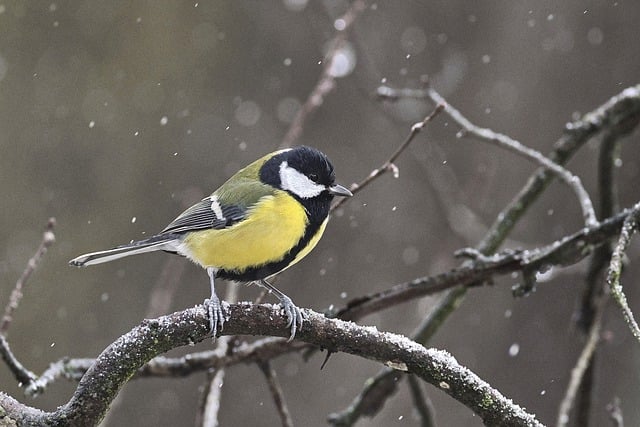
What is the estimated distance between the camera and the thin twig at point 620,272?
1.53 meters

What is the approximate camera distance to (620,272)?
5.97 feet

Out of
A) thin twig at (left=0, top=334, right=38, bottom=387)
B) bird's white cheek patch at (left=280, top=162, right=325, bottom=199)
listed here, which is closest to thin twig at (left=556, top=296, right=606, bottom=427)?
bird's white cheek patch at (left=280, top=162, right=325, bottom=199)

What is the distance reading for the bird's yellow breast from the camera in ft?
8.04

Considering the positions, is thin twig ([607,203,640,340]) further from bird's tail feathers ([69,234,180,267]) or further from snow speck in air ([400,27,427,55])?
snow speck in air ([400,27,427,55])

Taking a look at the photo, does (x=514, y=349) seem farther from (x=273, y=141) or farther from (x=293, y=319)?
(x=293, y=319)

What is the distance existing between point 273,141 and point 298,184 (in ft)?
6.90

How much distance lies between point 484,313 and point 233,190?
2.20m

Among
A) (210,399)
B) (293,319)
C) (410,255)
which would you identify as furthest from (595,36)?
(293,319)

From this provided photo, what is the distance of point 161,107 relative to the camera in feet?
15.9

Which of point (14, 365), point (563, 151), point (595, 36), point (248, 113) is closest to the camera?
point (14, 365)

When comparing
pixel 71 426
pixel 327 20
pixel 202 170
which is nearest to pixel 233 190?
pixel 71 426

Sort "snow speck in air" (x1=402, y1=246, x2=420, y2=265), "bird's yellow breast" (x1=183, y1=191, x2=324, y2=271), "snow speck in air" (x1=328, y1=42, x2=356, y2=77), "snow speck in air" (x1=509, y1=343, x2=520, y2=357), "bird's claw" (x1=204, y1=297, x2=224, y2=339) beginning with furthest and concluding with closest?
"snow speck in air" (x1=402, y1=246, x2=420, y2=265) < "snow speck in air" (x1=328, y1=42, x2=356, y2=77) < "snow speck in air" (x1=509, y1=343, x2=520, y2=357) < "bird's yellow breast" (x1=183, y1=191, x2=324, y2=271) < "bird's claw" (x1=204, y1=297, x2=224, y2=339)

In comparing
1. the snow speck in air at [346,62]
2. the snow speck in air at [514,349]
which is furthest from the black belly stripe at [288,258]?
the snow speck in air at [346,62]

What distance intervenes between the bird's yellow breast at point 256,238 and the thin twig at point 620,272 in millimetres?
967
